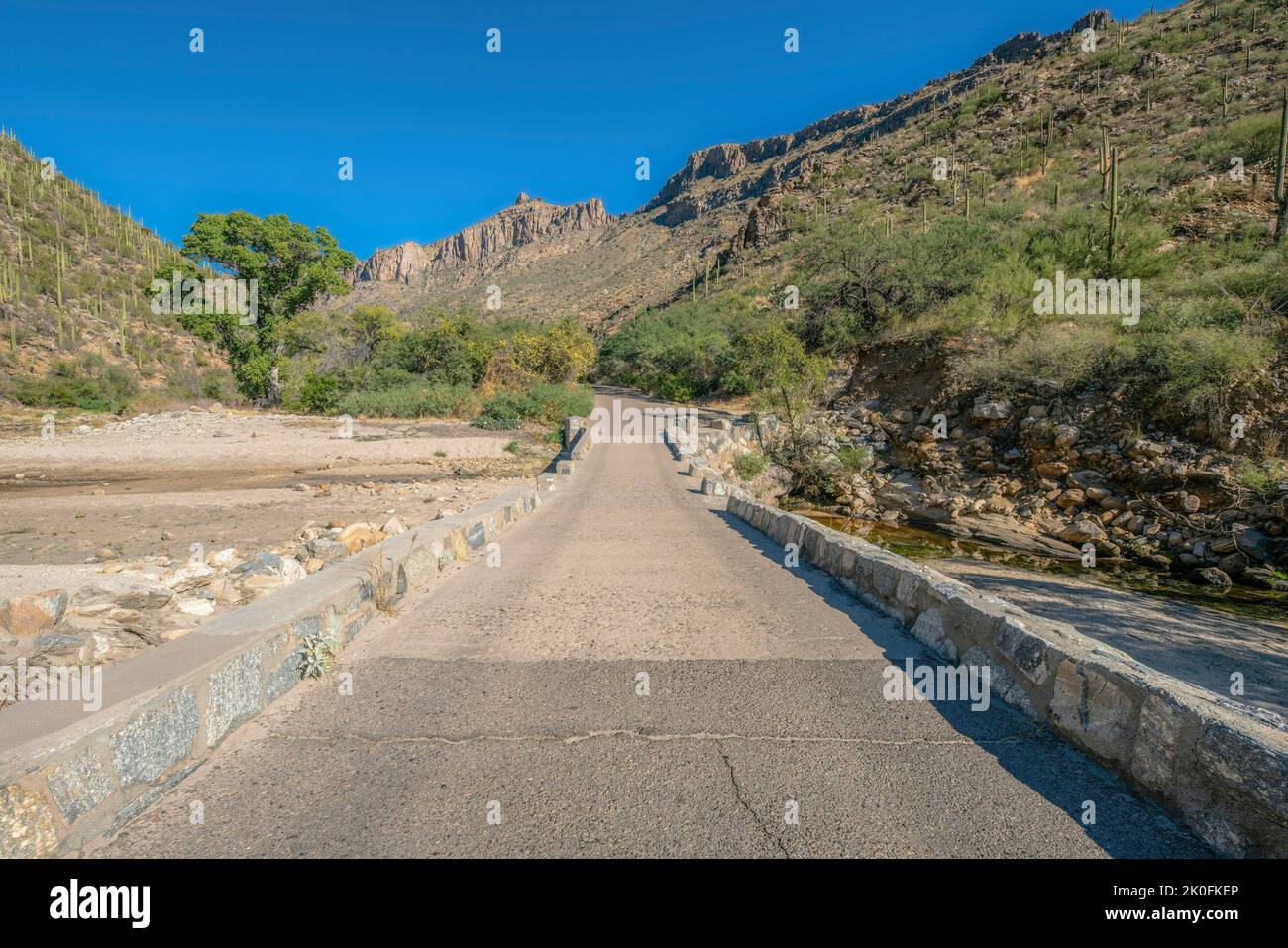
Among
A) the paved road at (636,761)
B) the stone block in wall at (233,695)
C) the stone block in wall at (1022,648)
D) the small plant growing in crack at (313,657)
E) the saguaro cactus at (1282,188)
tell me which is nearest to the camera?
the paved road at (636,761)

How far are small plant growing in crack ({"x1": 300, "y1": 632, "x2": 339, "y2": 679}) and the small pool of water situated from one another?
9.67 metres

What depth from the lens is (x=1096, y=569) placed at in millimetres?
9609

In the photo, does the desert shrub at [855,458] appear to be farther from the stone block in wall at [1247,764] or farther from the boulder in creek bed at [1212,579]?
the stone block in wall at [1247,764]

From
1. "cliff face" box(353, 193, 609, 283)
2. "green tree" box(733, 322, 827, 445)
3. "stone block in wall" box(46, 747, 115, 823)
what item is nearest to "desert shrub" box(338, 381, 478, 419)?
"green tree" box(733, 322, 827, 445)

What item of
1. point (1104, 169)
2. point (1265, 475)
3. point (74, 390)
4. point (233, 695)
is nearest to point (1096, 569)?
point (1265, 475)

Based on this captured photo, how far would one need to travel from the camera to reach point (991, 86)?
161ft

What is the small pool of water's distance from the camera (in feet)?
25.5

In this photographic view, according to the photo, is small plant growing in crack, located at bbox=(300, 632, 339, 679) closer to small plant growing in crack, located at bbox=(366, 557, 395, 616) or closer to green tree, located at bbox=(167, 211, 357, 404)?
small plant growing in crack, located at bbox=(366, 557, 395, 616)

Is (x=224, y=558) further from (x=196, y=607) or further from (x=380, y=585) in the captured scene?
(x=380, y=585)

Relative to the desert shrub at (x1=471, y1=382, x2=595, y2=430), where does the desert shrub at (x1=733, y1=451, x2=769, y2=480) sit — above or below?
below

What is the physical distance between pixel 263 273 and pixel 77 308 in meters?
23.0

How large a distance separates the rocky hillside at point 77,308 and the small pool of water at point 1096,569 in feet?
110

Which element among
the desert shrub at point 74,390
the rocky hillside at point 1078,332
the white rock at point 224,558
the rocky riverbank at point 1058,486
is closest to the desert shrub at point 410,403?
the desert shrub at point 74,390

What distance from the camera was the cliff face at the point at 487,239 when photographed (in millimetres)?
128625
